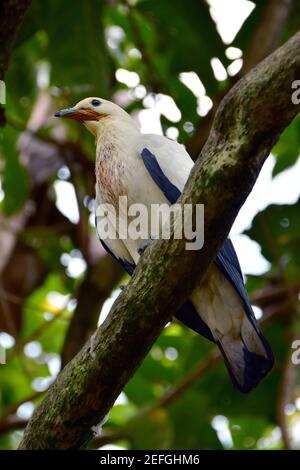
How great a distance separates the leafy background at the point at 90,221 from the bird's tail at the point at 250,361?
4.72ft

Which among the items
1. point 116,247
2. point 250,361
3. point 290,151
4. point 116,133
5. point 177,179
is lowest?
point 290,151

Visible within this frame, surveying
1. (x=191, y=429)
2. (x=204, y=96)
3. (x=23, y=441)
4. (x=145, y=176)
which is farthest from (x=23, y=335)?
(x=23, y=441)

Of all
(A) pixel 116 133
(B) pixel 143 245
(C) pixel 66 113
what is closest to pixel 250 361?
(B) pixel 143 245

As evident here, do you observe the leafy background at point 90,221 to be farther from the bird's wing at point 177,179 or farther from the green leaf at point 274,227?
the bird's wing at point 177,179

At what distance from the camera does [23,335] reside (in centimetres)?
734

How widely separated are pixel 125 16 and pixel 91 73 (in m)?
1.37

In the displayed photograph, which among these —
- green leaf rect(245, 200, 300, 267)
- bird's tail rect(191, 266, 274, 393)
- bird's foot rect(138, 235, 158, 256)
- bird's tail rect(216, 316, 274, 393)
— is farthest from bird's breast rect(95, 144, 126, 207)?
green leaf rect(245, 200, 300, 267)

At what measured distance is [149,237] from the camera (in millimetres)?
4477

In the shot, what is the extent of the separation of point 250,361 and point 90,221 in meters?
2.85

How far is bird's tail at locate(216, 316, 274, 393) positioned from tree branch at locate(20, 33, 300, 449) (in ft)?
2.88

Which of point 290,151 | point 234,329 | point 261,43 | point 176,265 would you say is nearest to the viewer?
point 176,265

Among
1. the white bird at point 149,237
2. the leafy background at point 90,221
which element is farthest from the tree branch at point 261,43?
the white bird at point 149,237

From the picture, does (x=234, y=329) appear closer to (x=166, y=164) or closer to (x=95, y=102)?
(x=166, y=164)
